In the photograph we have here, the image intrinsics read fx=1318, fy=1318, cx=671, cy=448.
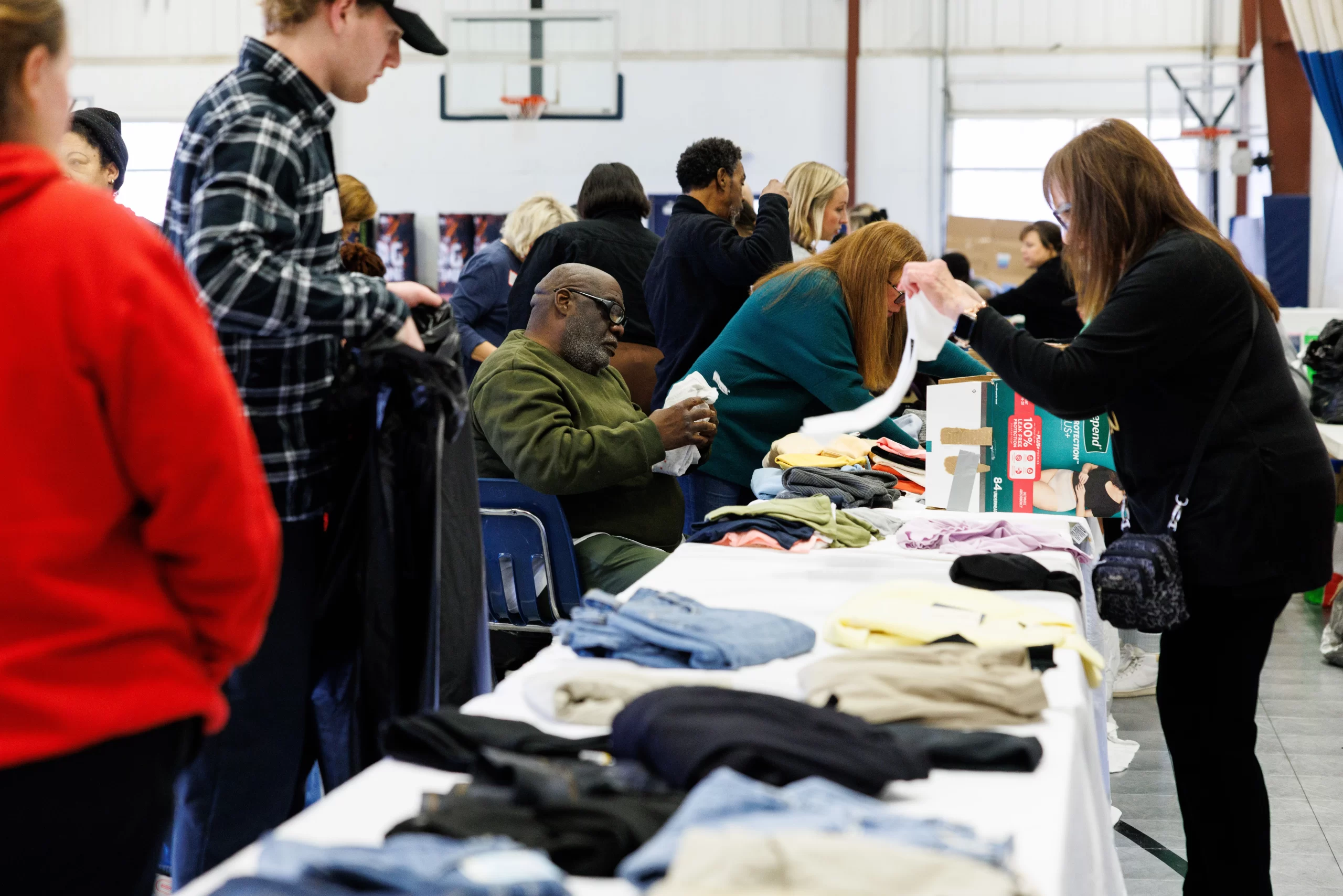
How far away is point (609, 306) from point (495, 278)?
201cm

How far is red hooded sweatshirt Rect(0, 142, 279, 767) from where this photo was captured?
101cm

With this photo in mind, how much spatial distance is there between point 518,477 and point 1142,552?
1.30m

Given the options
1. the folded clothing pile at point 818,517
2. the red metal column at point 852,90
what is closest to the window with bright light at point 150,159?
the red metal column at point 852,90

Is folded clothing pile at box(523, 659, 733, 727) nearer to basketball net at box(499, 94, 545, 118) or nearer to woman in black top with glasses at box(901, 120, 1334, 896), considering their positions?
woman in black top with glasses at box(901, 120, 1334, 896)

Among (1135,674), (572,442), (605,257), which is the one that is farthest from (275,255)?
(1135,674)

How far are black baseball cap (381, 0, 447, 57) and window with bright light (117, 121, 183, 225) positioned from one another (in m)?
→ 10.7

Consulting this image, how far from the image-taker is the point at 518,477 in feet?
9.11

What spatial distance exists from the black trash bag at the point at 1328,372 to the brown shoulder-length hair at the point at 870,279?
2004 millimetres

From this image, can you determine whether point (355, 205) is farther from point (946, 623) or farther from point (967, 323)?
point (946, 623)

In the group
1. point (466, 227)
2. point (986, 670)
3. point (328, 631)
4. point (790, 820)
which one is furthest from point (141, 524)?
point (466, 227)

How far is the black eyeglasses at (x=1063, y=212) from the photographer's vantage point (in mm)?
2182

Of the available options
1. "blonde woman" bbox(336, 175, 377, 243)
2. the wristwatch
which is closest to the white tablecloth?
the wristwatch

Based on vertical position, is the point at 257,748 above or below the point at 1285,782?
above

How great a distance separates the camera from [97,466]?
105 centimetres
